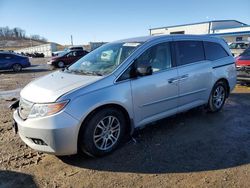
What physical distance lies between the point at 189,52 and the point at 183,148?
208 cm

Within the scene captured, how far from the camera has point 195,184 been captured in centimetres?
337

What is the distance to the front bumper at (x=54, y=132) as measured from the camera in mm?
3574

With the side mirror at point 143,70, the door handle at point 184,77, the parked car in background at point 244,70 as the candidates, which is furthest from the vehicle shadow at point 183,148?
the parked car in background at point 244,70

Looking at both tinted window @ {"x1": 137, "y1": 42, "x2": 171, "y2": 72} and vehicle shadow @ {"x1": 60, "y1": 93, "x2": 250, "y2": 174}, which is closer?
vehicle shadow @ {"x1": 60, "y1": 93, "x2": 250, "y2": 174}

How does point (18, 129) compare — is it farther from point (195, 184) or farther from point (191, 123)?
point (191, 123)

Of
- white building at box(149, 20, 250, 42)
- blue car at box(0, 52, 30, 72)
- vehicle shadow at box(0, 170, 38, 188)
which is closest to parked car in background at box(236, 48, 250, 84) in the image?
vehicle shadow at box(0, 170, 38, 188)

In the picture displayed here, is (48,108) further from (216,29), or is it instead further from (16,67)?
(216,29)

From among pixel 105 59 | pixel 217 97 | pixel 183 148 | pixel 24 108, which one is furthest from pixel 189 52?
pixel 24 108

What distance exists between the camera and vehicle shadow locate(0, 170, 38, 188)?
3.47 m

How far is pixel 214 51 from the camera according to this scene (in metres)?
6.07

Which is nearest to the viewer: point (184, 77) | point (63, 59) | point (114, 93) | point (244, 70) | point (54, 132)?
point (54, 132)

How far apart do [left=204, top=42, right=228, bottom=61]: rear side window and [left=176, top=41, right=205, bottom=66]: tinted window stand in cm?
19

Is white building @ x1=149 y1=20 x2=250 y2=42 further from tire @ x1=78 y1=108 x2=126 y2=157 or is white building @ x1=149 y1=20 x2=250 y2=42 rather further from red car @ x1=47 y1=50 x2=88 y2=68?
tire @ x1=78 y1=108 x2=126 y2=157

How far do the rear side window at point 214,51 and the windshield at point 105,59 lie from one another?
6.39 ft
